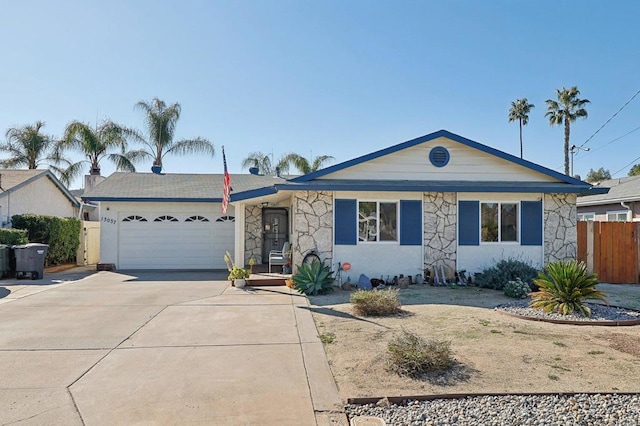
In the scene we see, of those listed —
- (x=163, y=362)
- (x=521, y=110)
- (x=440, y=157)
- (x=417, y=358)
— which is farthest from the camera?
(x=521, y=110)

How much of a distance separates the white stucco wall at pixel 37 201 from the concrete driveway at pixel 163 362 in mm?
8362

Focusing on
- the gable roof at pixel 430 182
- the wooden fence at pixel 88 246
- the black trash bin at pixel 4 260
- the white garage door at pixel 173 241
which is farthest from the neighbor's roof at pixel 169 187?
the gable roof at pixel 430 182

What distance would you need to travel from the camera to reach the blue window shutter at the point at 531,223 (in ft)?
40.1

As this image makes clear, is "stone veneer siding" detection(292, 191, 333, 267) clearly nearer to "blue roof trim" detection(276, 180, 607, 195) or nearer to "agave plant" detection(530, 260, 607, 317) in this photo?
"blue roof trim" detection(276, 180, 607, 195)

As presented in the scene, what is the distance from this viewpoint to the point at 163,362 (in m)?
5.45

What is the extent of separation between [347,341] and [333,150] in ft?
83.3

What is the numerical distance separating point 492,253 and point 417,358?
8.13 m

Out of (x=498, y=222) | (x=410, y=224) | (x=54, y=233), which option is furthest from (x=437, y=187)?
(x=54, y=233)

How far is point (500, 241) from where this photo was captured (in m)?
12.3

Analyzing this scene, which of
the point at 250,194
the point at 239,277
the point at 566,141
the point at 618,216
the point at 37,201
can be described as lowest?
the point at 239,277

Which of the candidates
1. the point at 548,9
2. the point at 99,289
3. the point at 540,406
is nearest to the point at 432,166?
the point at 548,9

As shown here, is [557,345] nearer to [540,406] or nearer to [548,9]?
[540,406]

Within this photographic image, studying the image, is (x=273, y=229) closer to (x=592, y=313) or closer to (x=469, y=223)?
(x=469, y=223)

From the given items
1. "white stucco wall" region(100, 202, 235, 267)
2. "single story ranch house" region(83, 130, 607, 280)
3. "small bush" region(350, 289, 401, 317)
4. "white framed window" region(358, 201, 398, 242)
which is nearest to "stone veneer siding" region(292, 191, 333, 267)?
"single story ranch house" region(83, 130, 607, 280)
